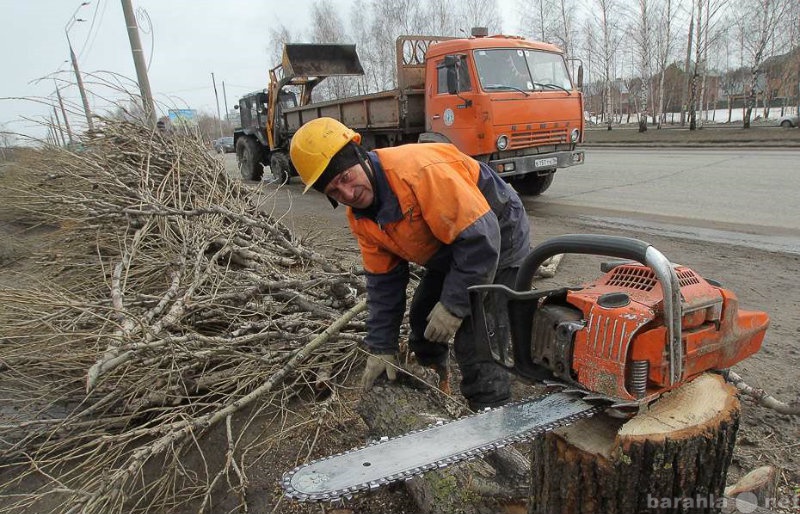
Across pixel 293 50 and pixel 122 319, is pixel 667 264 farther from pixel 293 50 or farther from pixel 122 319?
pixel 293 50

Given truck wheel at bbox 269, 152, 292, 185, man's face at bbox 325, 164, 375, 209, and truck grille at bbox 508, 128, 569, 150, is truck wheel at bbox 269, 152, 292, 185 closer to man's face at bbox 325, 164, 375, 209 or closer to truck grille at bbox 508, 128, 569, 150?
truck grille at bbox 508, 128, 569, 150

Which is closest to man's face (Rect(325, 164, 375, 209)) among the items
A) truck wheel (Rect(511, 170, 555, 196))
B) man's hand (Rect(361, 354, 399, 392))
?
man's hand (Rect(361, 354, 399, 392))

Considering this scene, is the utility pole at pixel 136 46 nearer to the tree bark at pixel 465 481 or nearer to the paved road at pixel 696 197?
the paved road at pixel 696 197

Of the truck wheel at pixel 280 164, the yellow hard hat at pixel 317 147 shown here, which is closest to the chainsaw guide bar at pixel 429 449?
the yellow hard hat at pixel 317 147

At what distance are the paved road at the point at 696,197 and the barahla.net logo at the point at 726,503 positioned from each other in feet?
13.2

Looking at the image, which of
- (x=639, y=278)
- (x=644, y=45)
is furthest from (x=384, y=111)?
(x=644, y=45)

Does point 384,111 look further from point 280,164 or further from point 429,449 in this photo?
point 429,449

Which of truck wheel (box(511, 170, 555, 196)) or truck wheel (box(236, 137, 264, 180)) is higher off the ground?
truck wheel (box(236, 137, 264, 180))

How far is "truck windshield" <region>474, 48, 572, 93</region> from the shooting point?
7.33 metres

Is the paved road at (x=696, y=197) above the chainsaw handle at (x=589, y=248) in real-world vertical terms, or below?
below

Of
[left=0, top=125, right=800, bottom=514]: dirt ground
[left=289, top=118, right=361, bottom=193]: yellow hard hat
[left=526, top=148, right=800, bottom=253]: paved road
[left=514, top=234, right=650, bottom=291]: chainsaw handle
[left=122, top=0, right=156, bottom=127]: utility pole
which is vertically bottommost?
[left=0, top=125, right=800, bottom=514]: dirt ground

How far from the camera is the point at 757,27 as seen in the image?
74.7 feet

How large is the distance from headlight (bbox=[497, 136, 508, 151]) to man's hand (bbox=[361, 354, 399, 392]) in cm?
538

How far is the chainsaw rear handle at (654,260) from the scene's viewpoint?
1186 mm
